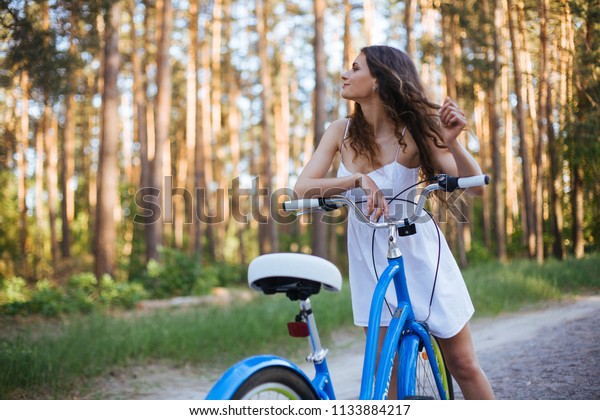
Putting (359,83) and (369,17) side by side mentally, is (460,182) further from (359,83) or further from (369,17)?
(369,17)

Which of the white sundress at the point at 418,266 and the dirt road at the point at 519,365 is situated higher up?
the white sundress at the point at 418,266

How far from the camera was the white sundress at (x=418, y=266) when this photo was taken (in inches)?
91.5

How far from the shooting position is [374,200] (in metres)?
2.12

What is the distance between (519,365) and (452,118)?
7.53 ft

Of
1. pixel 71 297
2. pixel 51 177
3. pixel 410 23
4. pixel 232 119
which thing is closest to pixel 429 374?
pixel 71 297

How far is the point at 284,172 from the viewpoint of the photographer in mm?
23406

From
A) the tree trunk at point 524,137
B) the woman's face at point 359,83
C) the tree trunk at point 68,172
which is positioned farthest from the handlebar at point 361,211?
the tree trunk at point 68,172

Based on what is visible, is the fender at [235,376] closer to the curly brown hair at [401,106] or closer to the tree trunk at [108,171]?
the curly brown hair at [401,106]

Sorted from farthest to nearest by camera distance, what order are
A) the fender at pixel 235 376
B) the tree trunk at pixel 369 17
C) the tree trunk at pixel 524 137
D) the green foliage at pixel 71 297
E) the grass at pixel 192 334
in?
the tree trunk at pixel 369 17 → the green foliage at pixel 71 297 → the tree trunk at pixel 524 137 → the grass at pixel 192 334 → the fender at pixel 235 376

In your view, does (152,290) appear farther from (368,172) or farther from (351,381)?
(368,172)

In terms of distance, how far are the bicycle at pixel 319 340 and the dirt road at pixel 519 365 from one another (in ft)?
3.92

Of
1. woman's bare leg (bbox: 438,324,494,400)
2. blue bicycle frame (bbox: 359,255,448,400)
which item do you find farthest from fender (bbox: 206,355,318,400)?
woman's bare leg (bbox: 438,324,494,400)

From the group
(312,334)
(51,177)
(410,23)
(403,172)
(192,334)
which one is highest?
(410,23)

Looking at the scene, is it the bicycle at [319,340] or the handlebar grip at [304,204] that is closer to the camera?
the bicycle at [319,340]
